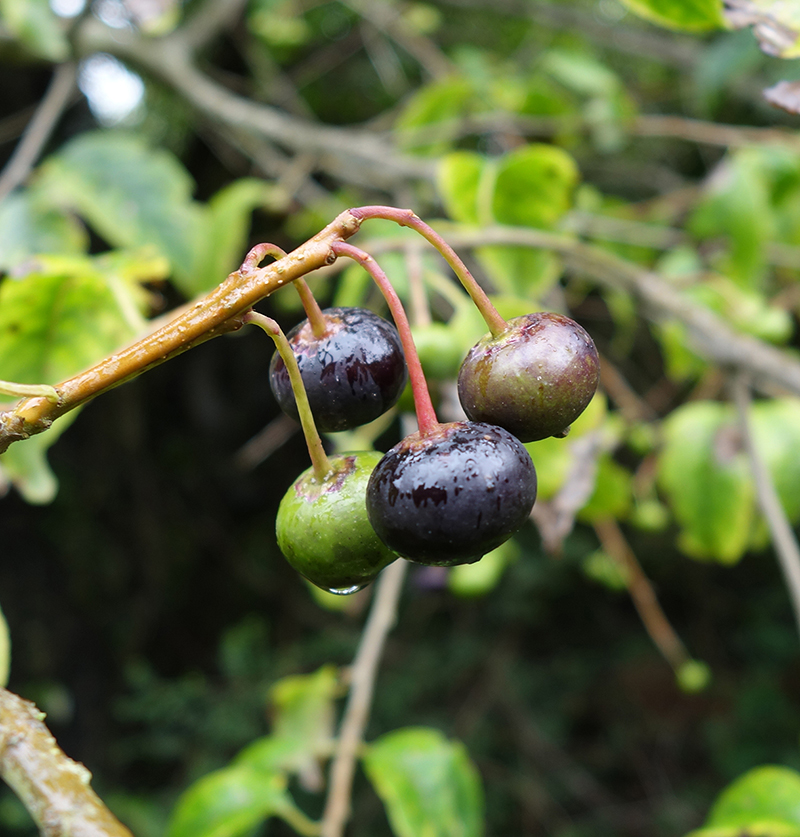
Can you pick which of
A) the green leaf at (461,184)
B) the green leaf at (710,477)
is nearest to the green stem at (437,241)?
the green leaf at (461,184)

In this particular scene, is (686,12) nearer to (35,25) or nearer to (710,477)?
(710,477)

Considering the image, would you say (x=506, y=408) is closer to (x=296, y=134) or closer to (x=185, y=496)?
(x=296, y=134)

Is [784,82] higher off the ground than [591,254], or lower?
higher

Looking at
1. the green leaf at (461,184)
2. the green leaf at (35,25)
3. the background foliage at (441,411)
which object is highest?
the green leaf at (35,25)

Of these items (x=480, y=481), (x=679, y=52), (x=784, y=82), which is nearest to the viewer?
(x=480, y=481)

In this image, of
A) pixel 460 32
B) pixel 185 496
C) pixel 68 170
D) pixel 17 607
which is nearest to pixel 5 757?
pixel 68 170

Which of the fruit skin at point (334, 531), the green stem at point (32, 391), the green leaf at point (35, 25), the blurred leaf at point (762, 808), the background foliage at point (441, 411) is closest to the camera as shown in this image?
the green stem at point (32, 391)

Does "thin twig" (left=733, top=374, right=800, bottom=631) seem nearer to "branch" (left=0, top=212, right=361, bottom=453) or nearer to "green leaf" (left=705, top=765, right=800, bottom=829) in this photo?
"green leaf" (left=705, top=765, right=800, bottom=829)

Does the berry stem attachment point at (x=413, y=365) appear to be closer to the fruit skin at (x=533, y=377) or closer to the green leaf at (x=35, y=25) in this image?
the fruit skin at (x=533, y=377)
